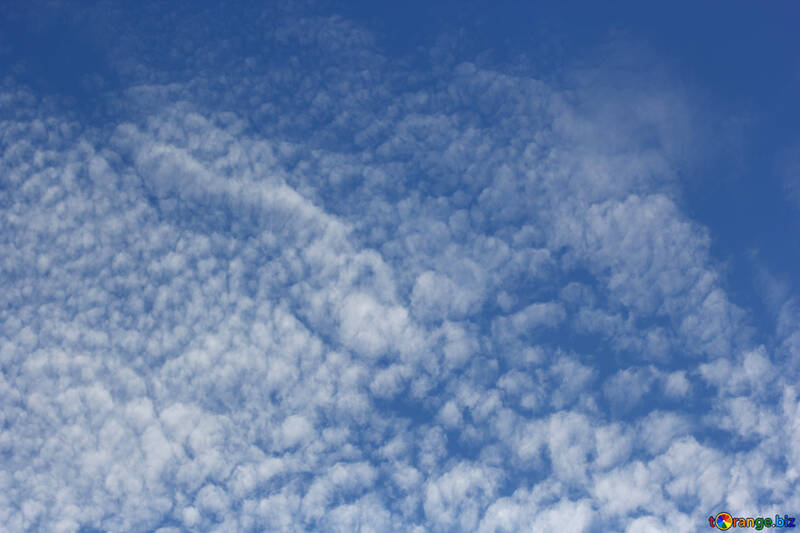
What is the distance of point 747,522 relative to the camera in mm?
36625
